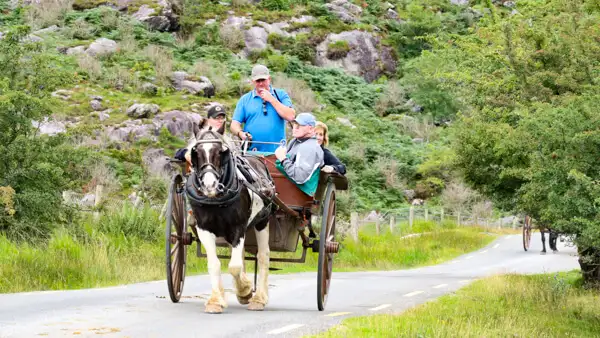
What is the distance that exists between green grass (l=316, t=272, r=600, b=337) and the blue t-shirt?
2658 mm

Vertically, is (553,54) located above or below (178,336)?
above

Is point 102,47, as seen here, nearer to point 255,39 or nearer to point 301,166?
point 255,39

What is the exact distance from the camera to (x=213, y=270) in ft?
34.9

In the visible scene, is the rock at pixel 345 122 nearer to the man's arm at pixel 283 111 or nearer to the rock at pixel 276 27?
the rock at pixel 276 27

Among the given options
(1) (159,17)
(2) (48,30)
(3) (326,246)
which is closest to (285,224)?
(3) (326,246)

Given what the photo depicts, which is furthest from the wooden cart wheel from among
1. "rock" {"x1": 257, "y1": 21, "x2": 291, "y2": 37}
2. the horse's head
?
"rock" {"x1": 257, "y1": 21, "x2": 291, "y2": 37}

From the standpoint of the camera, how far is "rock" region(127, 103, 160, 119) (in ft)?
128

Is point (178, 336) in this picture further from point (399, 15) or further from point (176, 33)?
point (399, 15)

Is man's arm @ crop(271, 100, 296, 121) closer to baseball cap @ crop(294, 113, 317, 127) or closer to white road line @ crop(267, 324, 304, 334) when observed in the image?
baseball cap @ crop(294, 113, 317, 127)

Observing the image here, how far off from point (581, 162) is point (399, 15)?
62930 mm

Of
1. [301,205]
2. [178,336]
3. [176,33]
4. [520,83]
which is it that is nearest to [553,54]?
[520,83]

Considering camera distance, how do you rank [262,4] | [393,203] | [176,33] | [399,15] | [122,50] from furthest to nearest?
1. [399,15]
2. [262,4]
3. [176,33]
4. [122,50]
5. [393,203]

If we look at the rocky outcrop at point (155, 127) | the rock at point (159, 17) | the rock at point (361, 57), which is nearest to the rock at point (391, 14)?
the rock at point (361, 57)

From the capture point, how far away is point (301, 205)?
1176 centimetres
